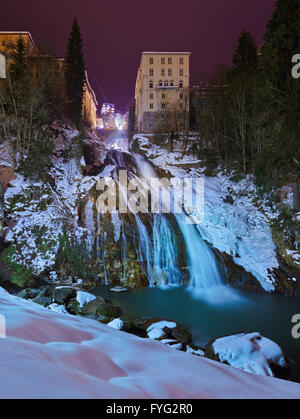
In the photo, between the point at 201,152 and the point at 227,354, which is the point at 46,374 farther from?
the point at 201,152

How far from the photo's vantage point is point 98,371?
1861 millimetres

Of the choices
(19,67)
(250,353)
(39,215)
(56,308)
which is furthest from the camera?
(19,67)

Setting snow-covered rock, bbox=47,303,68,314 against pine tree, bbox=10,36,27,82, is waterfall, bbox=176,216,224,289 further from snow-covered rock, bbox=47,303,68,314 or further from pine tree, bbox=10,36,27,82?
pine tree, bbox=10,36,27,82

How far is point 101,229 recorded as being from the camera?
13.2 meters

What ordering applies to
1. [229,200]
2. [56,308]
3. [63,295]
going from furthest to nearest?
[229,200] → [63,295] → [56,308]

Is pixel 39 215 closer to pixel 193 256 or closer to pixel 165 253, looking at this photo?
pixel 165 253

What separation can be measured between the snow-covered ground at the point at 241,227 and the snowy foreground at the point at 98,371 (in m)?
9.82

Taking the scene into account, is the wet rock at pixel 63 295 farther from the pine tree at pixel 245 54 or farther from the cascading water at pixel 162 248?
the pine tree at pixel 245 54

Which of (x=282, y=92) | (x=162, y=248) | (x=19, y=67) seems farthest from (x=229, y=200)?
(x=19, y=67)

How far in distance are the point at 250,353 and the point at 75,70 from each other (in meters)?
34.3

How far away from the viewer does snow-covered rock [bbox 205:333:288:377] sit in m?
4.57

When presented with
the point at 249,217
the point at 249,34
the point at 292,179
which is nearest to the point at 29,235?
the point at 249,217
